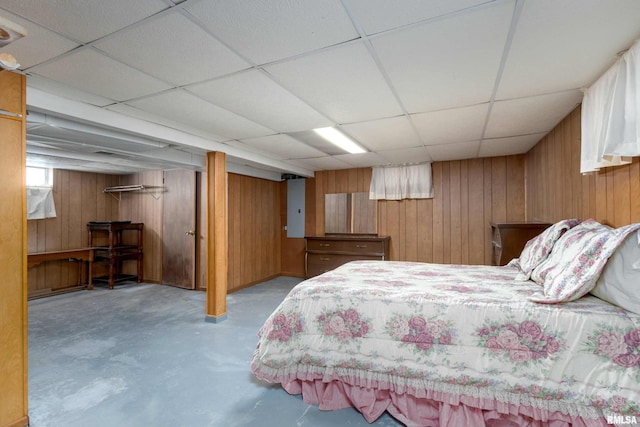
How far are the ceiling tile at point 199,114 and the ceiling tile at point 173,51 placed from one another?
36 cm

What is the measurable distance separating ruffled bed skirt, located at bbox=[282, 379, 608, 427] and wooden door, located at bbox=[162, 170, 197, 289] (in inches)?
152

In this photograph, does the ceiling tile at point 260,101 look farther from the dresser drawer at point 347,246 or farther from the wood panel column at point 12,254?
the dresser drawer at point 347,246

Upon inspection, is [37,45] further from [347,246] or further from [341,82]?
[347,246]

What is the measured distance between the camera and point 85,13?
135 centimetres

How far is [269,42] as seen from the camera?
62.4 inches

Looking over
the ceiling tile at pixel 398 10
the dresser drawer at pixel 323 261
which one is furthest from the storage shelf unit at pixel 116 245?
the ceiling tile at pixel 398 10

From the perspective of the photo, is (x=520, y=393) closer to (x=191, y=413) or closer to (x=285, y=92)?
(x=191, y=413)

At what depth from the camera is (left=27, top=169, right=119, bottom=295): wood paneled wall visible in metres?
5.09

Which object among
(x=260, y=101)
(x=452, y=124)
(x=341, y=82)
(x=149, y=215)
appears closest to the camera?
(x=341, y=82)

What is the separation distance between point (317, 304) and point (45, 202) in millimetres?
5669

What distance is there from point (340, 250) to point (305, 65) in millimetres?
3800

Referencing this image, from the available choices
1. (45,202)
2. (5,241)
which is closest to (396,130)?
(5,241)

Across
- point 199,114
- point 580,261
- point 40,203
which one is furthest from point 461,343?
point 40,203

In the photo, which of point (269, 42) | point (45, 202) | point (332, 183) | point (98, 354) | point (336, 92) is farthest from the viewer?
point (332, 183)
